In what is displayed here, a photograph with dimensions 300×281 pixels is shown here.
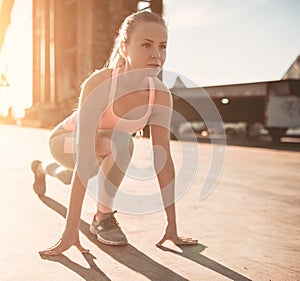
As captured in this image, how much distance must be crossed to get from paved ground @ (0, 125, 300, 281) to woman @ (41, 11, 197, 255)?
0.11 m

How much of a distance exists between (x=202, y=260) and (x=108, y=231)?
1.85ft

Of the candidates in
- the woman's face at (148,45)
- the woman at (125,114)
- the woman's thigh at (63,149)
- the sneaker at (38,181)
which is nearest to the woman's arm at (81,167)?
the woman at (125,114)

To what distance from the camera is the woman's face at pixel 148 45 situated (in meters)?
2.18

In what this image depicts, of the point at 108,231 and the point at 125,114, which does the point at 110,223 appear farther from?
the point at 125,114

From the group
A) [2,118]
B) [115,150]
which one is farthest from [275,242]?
[2,118]

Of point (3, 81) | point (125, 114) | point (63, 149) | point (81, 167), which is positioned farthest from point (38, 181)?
point (81, 167)

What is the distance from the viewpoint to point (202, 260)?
202 centimetres

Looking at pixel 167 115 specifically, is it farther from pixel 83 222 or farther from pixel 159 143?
pixel 83 222

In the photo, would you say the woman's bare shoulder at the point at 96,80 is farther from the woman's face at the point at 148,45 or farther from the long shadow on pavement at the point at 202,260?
the long shadow on pavement at the point at 202,260

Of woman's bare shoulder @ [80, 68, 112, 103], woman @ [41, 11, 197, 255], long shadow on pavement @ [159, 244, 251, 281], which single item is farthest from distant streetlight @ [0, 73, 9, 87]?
long shadow on pavement @ [159, 244, 251, 281]

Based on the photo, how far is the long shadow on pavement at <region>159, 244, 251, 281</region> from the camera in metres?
1.82

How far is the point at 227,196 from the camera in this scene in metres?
3.84

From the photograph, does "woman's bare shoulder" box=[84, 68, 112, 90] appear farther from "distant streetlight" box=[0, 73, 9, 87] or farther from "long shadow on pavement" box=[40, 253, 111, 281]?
"distant streetlight" box=[0, 73, 9, 87]

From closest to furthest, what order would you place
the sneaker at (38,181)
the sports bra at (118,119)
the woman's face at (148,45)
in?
1. the woman's face at (148,45)
2. the sports bra at (118,119)
3. the sneaker at (38,181)
